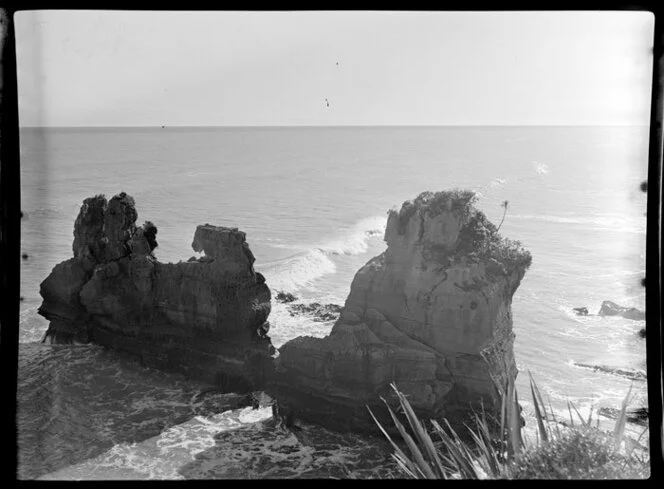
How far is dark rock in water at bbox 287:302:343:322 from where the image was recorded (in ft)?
39.7

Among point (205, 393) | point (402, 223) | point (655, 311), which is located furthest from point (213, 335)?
point (655, 311)

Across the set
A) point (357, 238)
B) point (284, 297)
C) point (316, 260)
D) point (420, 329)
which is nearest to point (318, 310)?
point (284, 297)

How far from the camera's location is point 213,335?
398 inches

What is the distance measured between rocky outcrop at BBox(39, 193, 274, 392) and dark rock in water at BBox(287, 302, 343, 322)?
2218 millimetres

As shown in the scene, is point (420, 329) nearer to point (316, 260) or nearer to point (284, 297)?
point (284, 297)

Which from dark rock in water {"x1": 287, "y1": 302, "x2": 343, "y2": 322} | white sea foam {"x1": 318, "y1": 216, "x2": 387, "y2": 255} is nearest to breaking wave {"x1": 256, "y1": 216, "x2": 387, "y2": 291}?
white sea foam {"x1": 318, "y1": 216, "x2": 387, "y2": 255}

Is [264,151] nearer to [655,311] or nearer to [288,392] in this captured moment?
[288,392]

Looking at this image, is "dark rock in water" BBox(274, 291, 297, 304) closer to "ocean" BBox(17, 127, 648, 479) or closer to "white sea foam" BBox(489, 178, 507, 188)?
"ocean" BBox(17, 127, 648, 479)

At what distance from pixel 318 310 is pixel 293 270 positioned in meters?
2.96

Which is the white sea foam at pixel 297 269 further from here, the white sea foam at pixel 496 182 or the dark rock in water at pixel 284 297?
the white sea foam at pixel 496 182

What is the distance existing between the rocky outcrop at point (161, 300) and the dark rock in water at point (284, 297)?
114 inches

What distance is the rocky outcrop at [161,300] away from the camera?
32.4 feet

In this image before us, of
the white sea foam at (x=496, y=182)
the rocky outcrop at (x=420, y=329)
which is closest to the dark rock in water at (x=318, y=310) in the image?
the rocky outcrop at (x=420, y=329)

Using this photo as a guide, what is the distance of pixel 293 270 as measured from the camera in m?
15.2
